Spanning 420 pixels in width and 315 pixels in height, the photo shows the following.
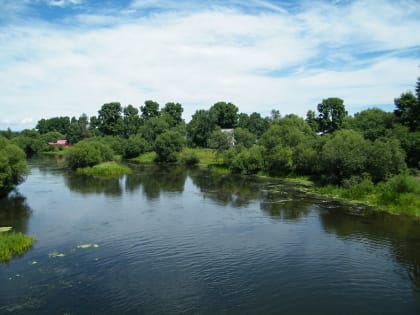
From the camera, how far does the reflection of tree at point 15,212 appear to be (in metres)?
31.8

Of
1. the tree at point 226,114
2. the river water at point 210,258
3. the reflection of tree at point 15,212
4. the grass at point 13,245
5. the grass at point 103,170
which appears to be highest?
the tree at point 226,114

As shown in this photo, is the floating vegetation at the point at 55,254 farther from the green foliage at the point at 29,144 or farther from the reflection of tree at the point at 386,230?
the green foliage at the point at 29,144

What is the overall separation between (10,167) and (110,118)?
Result: 95686 millimetres

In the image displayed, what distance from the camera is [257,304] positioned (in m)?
18.3

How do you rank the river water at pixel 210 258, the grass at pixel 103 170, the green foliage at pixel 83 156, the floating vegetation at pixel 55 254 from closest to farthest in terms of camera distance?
the river water at pixel 210 258
the floating vegetation at pixel 55 254
the grass at pixel 103 170
the green foliage at pixel 83 156

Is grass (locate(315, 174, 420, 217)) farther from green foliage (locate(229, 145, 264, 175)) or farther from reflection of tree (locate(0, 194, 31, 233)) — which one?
reflection of tree (locate(0, 194, 31, 233))

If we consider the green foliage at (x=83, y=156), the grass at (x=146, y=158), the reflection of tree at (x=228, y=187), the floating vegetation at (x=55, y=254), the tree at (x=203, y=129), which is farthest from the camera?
the tree at (x=203, y=129)

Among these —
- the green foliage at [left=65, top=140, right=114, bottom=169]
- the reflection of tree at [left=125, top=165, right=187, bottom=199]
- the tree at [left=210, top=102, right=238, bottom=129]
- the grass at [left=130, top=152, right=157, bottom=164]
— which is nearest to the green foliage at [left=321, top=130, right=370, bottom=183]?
the reflection of tree at [left=125, top=165, right=187, bottom=199]

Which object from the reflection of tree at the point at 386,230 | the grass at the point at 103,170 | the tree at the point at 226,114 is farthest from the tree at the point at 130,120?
the reflection of tree at the point at 386,230

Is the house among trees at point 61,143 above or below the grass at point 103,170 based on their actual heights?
above

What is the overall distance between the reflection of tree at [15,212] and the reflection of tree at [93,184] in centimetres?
815

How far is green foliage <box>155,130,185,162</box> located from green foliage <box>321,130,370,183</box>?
4762 centimetres

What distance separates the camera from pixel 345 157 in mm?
45000

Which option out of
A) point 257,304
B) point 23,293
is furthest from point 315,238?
point 23,293
